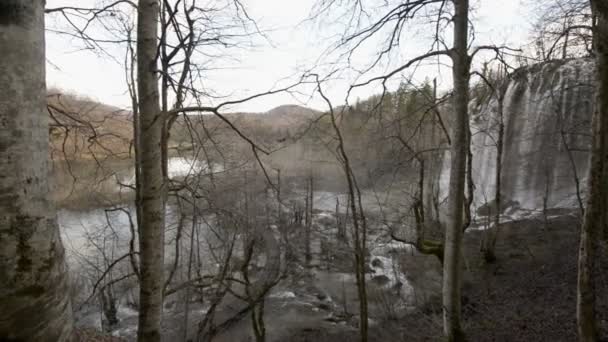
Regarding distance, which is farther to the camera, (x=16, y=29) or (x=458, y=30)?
(x=458, y=30)

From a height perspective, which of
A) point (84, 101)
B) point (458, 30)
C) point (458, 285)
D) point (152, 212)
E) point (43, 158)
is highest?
point (458, 30)

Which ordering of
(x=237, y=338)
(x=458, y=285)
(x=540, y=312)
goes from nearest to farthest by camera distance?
(x=458, y=285) → (x=540, y=312) → (x=237, y=338)

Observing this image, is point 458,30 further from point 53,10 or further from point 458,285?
point 53,10

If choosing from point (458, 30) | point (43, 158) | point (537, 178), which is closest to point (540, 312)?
point (458, 30)

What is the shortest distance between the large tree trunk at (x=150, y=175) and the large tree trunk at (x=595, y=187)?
4007mm

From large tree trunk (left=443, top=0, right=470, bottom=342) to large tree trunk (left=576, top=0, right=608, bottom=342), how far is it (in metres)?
1.15

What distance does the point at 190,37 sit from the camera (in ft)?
8.91

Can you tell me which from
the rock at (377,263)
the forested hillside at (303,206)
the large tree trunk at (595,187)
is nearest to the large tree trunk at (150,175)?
the forested hillside at (303,206)

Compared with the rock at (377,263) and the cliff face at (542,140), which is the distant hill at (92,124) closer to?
the rock at (377,263)

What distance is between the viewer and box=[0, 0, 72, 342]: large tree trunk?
0.82 metres

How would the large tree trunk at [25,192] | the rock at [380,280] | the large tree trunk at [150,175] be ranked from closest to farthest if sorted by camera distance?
the large tree trunk at [25,192] → the large tree trunk at [150,175] → the rock at [380,280]

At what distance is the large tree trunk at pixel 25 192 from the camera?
816mm

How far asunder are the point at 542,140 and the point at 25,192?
19408 mm

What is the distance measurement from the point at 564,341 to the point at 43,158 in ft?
24.8
